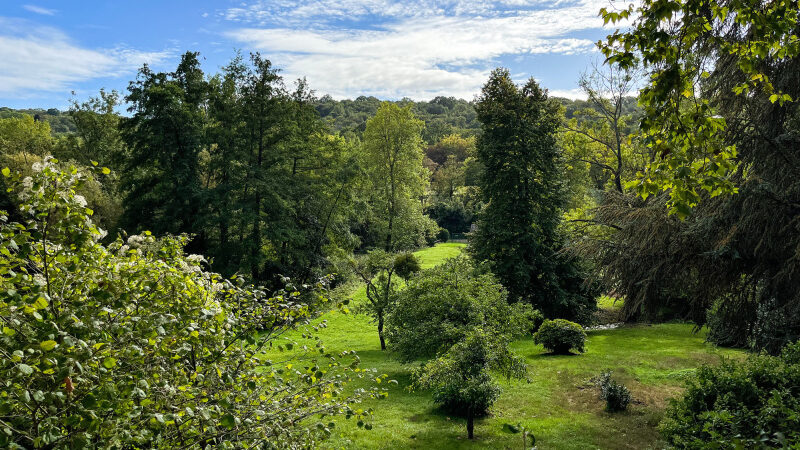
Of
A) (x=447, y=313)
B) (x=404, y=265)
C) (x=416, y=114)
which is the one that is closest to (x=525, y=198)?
(x=404, y=265)

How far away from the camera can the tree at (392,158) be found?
4244 cm

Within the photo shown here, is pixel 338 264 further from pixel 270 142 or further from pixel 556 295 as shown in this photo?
pixel 556 295

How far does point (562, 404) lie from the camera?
13.4 meters

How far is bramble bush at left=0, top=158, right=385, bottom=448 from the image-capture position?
2945mm

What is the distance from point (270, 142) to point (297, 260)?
7.31 m

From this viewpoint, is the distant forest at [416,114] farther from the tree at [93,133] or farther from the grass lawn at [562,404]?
the grass lawn at [562,404]

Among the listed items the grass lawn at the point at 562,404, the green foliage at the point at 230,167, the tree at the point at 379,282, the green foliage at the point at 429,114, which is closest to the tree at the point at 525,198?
A: the grass lawn at the point at 562,404

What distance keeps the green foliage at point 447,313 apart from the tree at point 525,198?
36.8ft

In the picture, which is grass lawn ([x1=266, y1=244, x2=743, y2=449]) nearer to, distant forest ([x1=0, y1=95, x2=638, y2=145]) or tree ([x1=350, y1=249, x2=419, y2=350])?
tree ([x1=350, y1=249, x2=419, y2=350])

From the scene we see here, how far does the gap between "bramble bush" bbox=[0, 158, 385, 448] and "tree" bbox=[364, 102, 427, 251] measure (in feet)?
123

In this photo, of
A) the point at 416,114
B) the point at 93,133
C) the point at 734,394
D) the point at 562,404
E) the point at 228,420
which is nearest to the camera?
the point at 228,420

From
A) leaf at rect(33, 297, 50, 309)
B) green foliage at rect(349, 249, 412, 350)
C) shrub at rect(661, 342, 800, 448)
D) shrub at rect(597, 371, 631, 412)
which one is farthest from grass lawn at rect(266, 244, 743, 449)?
leaf at rect(33, 297, 50, 309)

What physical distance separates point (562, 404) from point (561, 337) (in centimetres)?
521

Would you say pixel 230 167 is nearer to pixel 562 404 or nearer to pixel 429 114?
pixel 562 404
